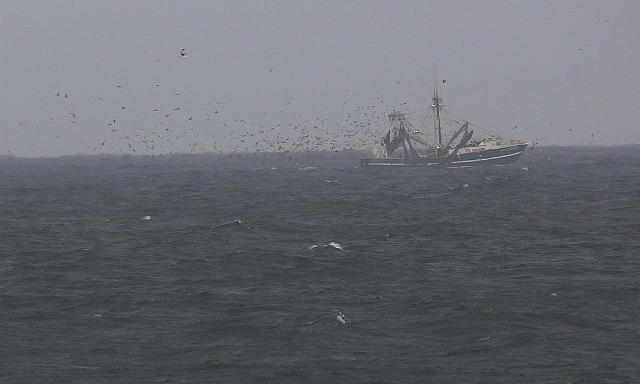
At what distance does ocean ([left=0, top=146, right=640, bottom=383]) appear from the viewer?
895 inches

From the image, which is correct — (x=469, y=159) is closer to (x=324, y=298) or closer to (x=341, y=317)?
(x=324, y=298)

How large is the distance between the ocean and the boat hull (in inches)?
4447

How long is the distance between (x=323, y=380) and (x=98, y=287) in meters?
15.3

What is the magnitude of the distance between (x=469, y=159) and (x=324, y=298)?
14747 cm

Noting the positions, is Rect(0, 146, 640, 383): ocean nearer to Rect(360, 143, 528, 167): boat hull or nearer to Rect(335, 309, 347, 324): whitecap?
Rect(335, 309, 347, 324): whitecap

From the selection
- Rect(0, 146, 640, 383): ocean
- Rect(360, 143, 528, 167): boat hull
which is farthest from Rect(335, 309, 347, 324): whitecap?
Rect(360, 143, 528, 167): boat hull

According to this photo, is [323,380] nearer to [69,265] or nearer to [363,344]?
[363,344]

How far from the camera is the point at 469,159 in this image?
175250 mm

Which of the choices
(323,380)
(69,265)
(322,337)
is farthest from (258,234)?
(323,380)

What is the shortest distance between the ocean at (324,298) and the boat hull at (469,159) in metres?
113

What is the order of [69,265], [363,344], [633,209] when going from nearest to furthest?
1. [363,344]
2. [69,265]
3. [633,209]

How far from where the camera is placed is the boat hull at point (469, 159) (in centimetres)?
17500

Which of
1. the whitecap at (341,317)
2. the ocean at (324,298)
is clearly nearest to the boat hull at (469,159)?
the ocean at (324,298)

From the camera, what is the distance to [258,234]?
51469mm
